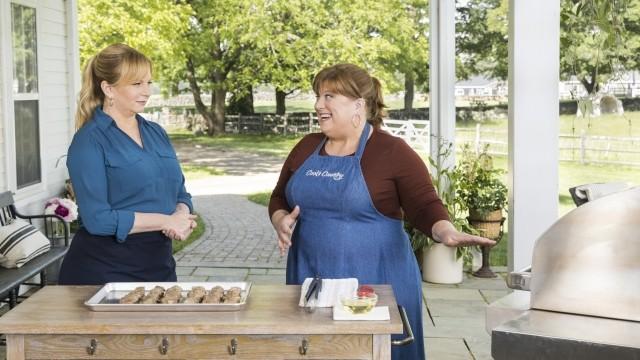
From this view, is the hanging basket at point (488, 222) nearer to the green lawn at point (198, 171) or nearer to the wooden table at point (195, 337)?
the wooden table at point (195, 337)

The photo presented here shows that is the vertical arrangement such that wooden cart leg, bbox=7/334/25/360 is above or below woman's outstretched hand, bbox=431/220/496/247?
below

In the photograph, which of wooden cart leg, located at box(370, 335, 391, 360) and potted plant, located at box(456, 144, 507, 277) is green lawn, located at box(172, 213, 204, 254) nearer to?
potted plant, located at box(456, 144, 507, 277)

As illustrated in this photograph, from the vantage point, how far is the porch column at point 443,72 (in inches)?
320

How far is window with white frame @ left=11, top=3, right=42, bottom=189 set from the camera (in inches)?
269

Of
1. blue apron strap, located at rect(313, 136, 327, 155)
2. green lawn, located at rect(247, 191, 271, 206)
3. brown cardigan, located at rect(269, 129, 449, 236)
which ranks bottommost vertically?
green lawn, located at rect(247, 191, 271, 206)

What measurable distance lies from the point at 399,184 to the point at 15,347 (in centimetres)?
150

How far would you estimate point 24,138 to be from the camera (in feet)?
23.2

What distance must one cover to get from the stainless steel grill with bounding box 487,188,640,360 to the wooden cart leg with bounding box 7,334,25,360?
4.77 ft

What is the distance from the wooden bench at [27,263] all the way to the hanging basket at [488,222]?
345cm

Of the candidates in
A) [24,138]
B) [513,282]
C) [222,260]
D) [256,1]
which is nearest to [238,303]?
[513,282]

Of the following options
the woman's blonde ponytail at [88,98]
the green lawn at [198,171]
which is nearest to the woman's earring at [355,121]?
the woman's blonde ponytail at [88,98]

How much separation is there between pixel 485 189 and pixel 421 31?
55.7 ft

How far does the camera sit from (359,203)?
135 inches

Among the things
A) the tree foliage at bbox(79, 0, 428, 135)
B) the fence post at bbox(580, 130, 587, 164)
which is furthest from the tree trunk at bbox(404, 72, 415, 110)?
the fence post at bbox(580, 130, 587, 164)
